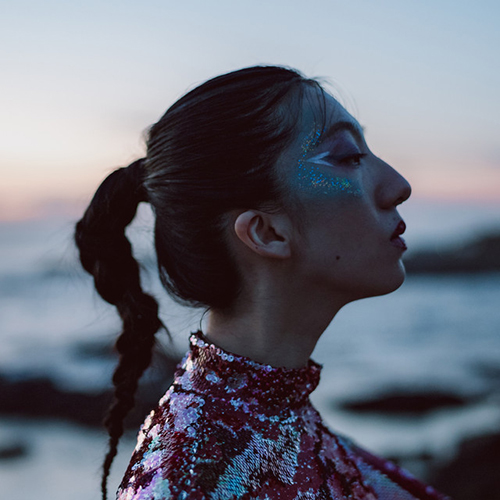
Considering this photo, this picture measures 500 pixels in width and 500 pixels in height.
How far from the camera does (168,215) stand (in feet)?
6.77

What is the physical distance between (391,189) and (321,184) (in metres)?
0.25

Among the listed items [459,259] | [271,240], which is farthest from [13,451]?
[459,259]

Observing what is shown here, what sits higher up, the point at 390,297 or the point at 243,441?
the point at 390,297

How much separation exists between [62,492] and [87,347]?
6356mm

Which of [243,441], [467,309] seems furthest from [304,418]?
[467,309]

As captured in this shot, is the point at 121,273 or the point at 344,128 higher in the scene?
the point at 344,128

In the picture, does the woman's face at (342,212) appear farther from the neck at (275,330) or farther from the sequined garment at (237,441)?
the sequined garment at (237,441)

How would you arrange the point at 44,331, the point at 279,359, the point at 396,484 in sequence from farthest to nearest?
the point at 44,331 → the point at 396,484 → the point at 279,359

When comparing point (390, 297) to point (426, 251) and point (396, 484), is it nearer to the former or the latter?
point (426, 251)

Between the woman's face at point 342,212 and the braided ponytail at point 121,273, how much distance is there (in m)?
0.64

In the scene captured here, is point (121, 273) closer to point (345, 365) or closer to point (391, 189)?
point (391, 189)

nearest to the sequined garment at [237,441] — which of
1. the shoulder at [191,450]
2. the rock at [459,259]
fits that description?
the shoulder at [191,450]

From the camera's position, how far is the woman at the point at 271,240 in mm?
1809

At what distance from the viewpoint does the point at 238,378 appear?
179 centimetres
